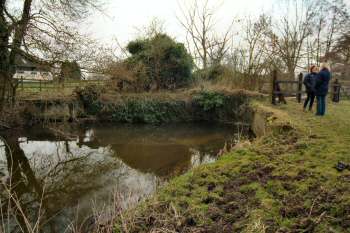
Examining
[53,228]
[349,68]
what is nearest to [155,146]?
[53,228]

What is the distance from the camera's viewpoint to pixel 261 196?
398cm

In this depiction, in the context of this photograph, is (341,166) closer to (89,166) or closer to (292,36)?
(89,166)

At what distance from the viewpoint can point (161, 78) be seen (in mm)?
20641

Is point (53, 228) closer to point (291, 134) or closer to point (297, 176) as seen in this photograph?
point (297, 176)

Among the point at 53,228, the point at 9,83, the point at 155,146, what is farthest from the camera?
the point at 9,83

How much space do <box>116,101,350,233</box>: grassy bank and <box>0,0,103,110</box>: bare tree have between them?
8.87m

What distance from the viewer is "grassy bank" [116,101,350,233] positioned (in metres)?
3.33

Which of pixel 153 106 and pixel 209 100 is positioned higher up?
pixel 209 100

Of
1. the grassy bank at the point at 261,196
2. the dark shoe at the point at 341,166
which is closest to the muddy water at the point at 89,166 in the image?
the grassy bank at the point at 261,196

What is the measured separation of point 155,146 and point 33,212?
21.1ft

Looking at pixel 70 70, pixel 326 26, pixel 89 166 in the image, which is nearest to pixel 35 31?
pixel 70 70

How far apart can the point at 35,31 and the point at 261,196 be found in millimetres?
10692

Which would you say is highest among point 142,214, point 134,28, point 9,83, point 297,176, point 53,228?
point 134,28

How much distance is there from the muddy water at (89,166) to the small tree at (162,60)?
587 centimetres
